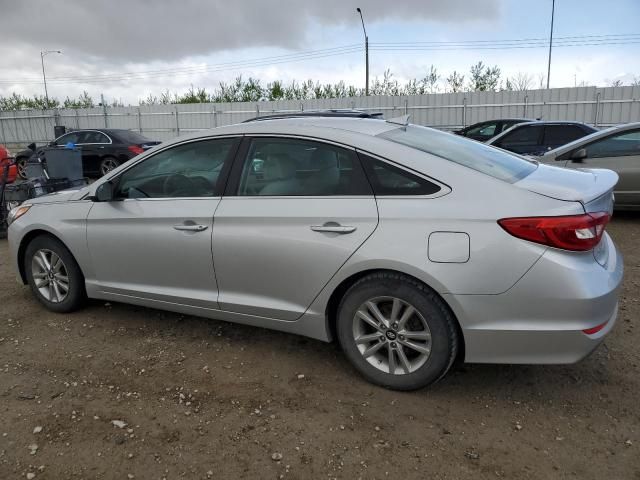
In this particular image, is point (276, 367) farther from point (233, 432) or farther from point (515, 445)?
point (515, 445)

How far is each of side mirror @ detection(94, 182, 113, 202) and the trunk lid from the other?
280 centimetres

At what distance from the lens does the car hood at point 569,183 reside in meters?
2.70

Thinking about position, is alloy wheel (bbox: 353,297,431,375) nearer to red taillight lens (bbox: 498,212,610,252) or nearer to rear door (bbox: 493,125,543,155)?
red taillight lens (bbox: 498,212,610,252)

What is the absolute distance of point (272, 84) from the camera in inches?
1494

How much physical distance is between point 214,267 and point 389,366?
50.6 inches

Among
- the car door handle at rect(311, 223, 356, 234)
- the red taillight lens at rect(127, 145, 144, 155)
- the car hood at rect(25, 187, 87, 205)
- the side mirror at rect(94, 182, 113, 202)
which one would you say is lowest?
the red taillight lens at rect(127, 145, 144, 155)

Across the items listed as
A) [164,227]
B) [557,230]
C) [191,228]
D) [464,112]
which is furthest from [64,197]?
[464,112]

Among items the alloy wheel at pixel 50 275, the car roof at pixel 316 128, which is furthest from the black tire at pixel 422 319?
the alloy wheel at pixel 50 275

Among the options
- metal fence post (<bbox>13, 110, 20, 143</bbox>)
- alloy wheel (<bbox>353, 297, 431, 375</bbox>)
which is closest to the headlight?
alloy wheel (<bbox>353, 297, 431, 375</bbox>)

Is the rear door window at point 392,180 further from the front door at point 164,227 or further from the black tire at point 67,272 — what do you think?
the black tire at point 67,272

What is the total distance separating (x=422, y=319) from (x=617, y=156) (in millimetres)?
5904

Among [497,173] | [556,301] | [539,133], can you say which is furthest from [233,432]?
[539,133]

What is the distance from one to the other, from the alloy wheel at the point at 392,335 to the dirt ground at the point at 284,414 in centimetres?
19

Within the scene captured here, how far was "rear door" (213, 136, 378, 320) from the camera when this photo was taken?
9.86 ft
